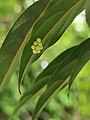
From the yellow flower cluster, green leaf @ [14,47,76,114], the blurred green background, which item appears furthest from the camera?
the blurred green background

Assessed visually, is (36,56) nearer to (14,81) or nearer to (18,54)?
(18,54)

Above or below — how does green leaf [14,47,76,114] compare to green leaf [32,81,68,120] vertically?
above

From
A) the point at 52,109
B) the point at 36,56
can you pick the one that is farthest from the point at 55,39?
the point at 52,109

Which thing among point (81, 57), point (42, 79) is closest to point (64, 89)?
point (42, 79)

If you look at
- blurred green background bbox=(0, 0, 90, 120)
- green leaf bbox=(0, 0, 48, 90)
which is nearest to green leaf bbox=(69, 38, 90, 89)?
green leaf bbox=(0, 0, 48, 90)

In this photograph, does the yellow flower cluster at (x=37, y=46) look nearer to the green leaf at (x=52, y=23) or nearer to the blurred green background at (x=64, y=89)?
the green leaf at (x=52, y=23)

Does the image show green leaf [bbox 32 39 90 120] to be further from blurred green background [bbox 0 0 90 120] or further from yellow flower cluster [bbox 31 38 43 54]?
blurred green background [bbox 0 0 90 120]

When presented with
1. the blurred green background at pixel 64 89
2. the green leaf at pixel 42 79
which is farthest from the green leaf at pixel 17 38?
the blurred green background at pixel 64 89
